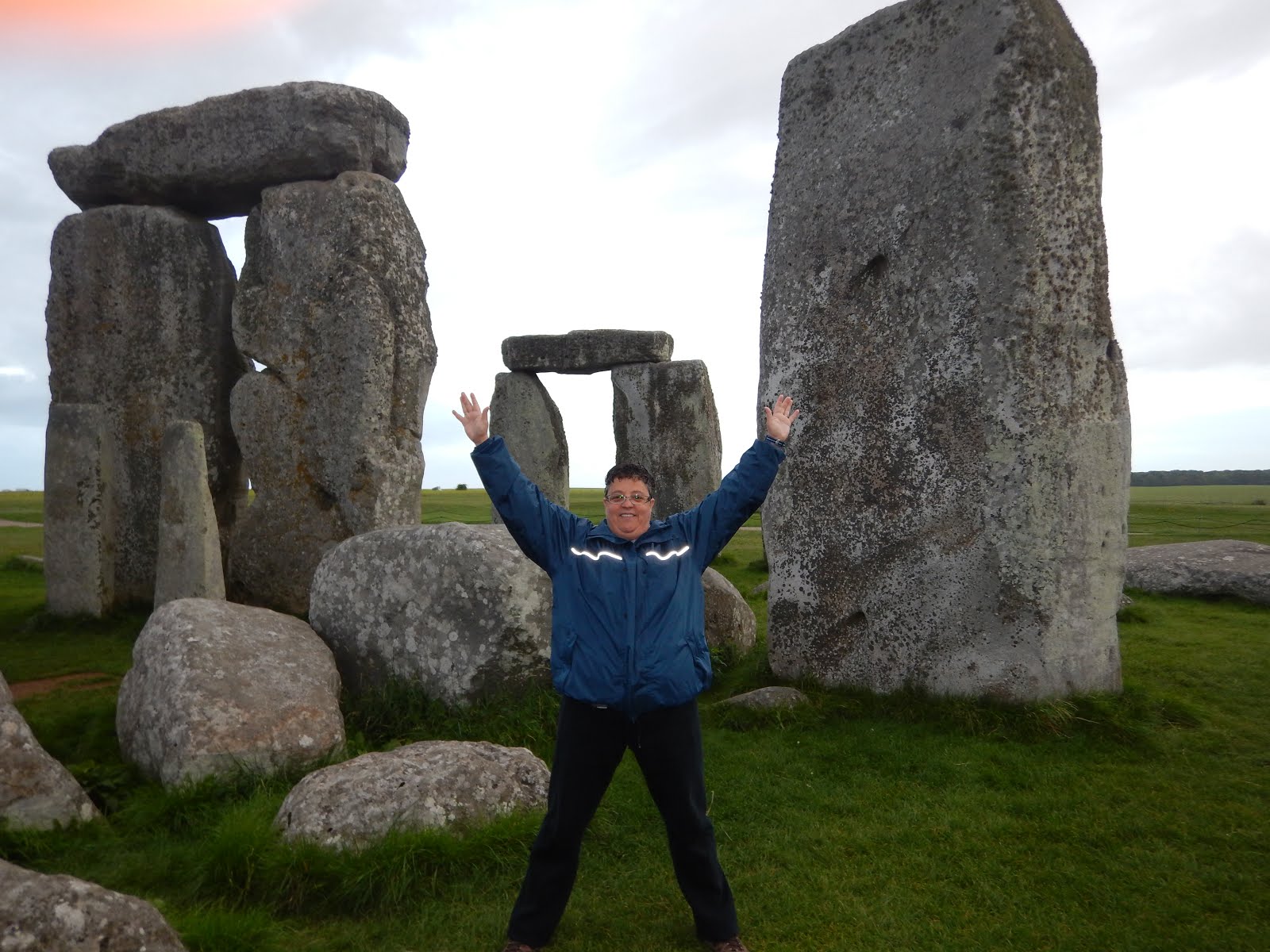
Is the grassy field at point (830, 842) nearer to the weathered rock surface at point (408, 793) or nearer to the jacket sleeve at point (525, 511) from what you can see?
the weathered rock surface at point (408, 793)

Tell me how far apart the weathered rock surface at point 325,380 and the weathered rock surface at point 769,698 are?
436cm

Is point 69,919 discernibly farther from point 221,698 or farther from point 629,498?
point 221,698

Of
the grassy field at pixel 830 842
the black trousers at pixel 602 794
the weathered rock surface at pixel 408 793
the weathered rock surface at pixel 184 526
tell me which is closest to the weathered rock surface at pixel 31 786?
the grassy field at pixel 830 842

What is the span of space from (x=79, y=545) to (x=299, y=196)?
12.7ft

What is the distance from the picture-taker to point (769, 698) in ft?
18.3

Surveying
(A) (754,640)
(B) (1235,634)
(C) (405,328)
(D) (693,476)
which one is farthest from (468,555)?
(D) (693,476)

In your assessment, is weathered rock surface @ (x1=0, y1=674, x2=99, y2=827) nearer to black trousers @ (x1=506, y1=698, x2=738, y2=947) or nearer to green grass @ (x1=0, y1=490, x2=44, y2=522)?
black trousers @ (x1=506, y1=698, x2=738, y2=947)

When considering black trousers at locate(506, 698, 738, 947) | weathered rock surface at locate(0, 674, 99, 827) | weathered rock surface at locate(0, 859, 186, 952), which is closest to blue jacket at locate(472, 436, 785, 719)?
black trousers at locate(506, 698, 738, 947)

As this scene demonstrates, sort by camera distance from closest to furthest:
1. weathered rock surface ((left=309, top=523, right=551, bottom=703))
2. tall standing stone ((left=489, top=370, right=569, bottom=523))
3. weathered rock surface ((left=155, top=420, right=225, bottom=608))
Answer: weathered rock surface ((left=309, top=523, right=551, bottom=703)), weathered rock surface ((left=155, top=420, right=225, bottom=608)), tall standing stone ((left=489, top=370, right=569, bottom=523))

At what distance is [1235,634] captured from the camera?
7.70m

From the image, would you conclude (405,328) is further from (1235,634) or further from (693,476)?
(1235,634)

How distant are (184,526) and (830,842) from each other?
5.91 metres

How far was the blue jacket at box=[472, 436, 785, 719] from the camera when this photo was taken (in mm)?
2943

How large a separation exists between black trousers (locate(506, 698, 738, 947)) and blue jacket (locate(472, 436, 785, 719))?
0.12 metres
